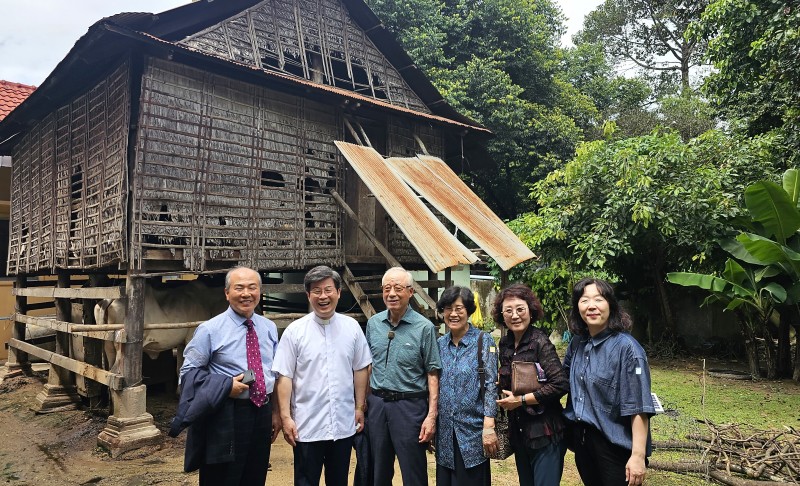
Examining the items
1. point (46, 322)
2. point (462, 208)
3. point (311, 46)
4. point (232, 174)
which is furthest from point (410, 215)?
point (46, 322)

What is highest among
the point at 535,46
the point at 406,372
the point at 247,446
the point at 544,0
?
the point at 544,0

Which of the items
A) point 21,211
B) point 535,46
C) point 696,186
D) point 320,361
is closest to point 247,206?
point 320,361

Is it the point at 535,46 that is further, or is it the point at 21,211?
the point at 535,46

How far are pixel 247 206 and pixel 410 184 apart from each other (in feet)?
8.03

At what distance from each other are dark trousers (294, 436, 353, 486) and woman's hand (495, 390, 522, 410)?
961 mm

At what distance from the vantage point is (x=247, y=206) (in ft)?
23.1

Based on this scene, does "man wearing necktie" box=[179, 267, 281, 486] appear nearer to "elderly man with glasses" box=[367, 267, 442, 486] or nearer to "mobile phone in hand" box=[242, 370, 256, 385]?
"mobile phone in hand" box=[242, 370, 256, 385]

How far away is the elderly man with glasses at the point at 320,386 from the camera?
3043 mm

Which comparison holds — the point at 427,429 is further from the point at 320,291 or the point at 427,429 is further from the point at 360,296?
the point at 360,296

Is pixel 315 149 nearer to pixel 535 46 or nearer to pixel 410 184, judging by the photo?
pixel 410 184

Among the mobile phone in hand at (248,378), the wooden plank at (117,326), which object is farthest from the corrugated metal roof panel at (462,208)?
the mobile phone in hand at (248,378)

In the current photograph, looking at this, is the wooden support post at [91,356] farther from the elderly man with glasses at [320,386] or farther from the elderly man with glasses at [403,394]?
the elderly man with glasses at [403,394]

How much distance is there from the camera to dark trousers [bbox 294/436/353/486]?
3.04 metres

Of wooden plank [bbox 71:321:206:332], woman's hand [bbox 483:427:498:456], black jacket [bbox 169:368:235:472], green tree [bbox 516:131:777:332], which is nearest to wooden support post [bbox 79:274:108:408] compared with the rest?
wooden plank [bbox 71:321:206:332]
